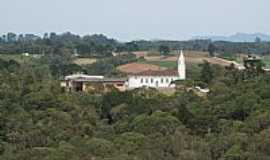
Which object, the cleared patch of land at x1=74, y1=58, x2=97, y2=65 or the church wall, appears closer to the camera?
the church wall

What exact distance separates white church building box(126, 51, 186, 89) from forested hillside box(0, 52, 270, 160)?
942 cm

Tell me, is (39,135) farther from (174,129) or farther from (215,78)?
(215,78)

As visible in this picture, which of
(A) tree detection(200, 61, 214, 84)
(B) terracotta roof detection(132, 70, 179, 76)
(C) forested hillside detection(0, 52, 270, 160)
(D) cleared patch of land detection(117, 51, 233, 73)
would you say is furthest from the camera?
(D) cleared patch of land detection(117, 51, 233, 73)

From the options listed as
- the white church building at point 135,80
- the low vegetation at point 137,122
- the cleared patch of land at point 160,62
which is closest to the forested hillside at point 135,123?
the low vegetation at point 137,122

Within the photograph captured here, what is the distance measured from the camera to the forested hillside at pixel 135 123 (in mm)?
22125

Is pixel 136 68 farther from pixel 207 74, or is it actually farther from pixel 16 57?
pixel 16 57

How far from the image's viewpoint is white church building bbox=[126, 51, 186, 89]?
53438 mm

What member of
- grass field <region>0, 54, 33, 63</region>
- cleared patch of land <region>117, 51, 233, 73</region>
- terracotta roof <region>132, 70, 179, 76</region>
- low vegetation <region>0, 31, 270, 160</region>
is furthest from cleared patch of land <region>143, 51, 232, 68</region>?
low vegetation <region>0, 31, 270, 160</region>

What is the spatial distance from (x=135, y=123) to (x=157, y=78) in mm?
25166

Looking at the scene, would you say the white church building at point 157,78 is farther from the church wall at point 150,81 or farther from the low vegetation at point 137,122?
the low vegetation at point 137,122

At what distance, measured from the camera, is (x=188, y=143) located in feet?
77.5

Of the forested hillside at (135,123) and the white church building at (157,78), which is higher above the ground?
the forested hillside at (135,123)

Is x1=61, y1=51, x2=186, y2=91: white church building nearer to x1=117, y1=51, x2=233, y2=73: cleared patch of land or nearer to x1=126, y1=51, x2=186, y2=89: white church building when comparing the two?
x1=126, y1=51, x2=186, y2=89: white church building

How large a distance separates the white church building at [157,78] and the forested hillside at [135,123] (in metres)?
9.42
